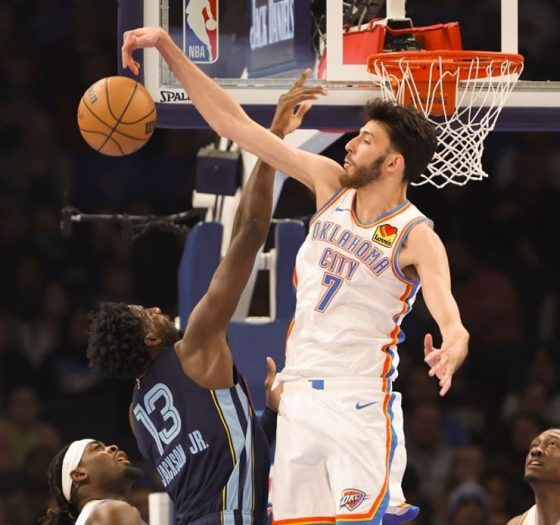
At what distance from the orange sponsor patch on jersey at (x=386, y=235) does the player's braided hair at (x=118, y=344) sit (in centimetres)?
101

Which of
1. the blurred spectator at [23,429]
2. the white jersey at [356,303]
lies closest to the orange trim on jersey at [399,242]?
the white jersey at [356,303]

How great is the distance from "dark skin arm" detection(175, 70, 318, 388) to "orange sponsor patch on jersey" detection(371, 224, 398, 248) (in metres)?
0.57

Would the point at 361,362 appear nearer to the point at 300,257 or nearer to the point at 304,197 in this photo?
the point at 300,257

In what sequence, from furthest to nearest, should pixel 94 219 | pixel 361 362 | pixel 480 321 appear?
pixel 480 321
pixel 94 219
pixel 361 362

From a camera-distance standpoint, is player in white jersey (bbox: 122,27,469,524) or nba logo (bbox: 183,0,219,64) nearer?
player in white jersey (bbox: 122,27,469,524)

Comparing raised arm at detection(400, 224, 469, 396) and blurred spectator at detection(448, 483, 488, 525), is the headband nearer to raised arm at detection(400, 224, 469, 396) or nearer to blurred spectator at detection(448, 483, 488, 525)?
raised arm at detection(400, 224, 469, 396)

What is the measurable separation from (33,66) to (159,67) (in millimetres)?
A: 4821

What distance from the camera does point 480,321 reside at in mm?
10086

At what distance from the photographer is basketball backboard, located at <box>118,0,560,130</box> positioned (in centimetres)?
571

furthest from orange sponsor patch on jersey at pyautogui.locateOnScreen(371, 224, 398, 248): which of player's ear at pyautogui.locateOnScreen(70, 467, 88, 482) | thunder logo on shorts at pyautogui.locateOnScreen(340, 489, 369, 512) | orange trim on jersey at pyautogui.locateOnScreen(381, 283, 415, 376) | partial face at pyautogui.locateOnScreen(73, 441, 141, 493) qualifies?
player's ear at pyautogui.locateOnScreen(70, 467, 88, 482)

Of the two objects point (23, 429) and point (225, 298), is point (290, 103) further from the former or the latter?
point (23, 429)

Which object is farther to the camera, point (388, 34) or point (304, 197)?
point (304, 197)

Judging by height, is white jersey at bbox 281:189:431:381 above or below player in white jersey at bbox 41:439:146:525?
above

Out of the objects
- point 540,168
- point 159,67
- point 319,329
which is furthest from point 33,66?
point 319,329
